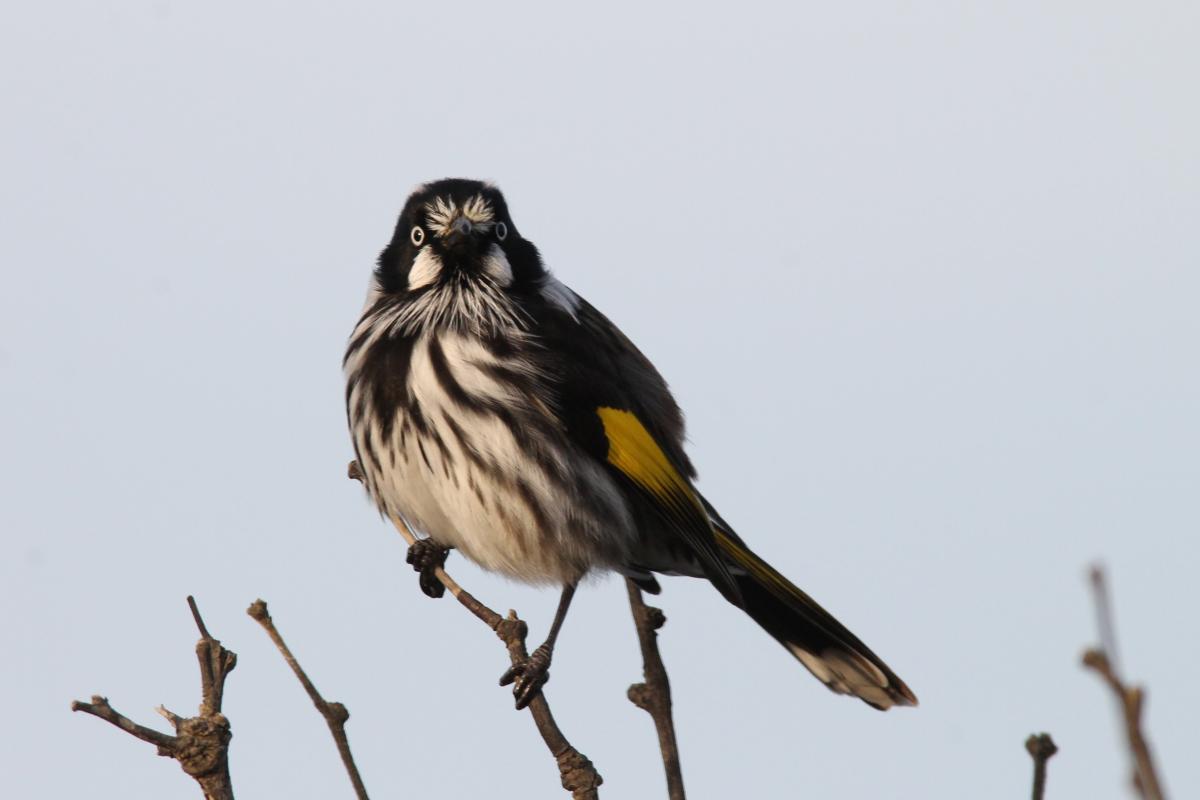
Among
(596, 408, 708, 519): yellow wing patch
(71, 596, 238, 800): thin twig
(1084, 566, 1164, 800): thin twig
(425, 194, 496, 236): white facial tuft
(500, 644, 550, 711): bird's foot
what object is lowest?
(1084, 566, 1164, 800): thin twig

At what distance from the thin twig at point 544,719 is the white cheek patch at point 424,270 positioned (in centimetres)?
253

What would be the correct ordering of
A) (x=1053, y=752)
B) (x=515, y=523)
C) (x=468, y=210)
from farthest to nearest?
(x=468, y=210) < (x=515, y=523) < (x=1053, y=752)

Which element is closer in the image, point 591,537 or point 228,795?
point 228,795

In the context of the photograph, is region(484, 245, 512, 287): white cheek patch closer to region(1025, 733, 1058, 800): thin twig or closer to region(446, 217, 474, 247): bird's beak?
region(446, 217, 474, 247): bird's beak

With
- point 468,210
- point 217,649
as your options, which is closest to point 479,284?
point 468,210

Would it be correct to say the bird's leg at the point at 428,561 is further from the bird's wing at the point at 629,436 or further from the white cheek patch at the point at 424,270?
the white cheek patch at the point at 424,270

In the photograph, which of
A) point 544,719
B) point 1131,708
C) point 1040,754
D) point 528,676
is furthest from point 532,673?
point 1131,708

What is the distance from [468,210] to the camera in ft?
26.1

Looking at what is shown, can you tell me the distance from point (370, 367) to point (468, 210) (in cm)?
94

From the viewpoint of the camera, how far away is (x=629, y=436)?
25.2 ft

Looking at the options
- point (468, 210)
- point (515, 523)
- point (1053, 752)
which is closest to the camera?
point (1053, 752)

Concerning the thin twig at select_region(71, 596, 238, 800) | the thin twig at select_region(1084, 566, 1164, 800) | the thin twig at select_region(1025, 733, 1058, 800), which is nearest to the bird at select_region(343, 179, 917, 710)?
the thin twig at select_region(71, 596, 238, 800)

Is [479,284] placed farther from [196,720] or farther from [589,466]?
[196,720]

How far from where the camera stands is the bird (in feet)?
24.2
